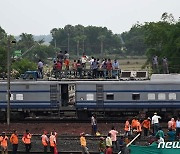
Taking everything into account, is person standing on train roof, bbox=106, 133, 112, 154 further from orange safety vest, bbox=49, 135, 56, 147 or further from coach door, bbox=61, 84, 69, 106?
coach door, bbox=61, 84, 69, 106

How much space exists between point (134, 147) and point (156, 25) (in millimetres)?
53765

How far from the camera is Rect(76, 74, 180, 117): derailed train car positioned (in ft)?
121

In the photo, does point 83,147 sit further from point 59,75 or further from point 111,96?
point 59,75

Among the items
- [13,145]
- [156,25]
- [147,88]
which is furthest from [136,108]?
[156,25]

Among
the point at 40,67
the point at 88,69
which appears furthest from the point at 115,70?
the point at 40,67

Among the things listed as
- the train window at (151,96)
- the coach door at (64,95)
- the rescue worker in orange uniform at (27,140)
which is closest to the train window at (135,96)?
the train window at (151,96)

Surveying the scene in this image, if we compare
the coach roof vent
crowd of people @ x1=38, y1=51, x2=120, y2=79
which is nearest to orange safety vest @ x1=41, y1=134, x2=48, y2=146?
crowd of people @ x1=38, y1=51, x2=120, y2=79

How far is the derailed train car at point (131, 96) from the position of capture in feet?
121

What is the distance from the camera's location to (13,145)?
28.9 m

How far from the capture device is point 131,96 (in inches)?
1470

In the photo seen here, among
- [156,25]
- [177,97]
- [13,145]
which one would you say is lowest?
[13,145]

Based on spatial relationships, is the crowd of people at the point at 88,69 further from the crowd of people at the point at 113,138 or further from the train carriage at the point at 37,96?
the crowd of people at the point at 113,138

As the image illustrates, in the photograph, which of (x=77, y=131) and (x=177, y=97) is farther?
(x=177, y=97)

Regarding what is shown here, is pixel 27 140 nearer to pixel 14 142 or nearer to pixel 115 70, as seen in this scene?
pixel 14 142
